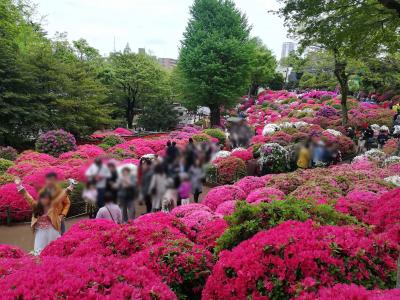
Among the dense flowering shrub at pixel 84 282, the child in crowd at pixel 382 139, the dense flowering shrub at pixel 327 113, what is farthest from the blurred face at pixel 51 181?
the dense flowering shrub at pixel 327 113

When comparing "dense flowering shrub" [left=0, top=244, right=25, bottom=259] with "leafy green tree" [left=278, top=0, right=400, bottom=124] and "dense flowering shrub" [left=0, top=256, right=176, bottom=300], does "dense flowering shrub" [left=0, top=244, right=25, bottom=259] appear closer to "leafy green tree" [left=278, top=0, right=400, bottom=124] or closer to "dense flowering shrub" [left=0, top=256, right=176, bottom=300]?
"dense flowering shrub" [left=0, top=256, right=176, bottom=300]

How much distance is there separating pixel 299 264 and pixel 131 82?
27.8 metres

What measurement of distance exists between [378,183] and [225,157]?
5157 millimetres

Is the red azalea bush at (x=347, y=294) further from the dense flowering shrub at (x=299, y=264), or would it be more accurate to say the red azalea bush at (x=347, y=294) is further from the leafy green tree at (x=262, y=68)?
the leafy green tree at (x=262, y=68)

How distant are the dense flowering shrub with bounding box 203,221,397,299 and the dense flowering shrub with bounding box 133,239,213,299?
44 centimetres

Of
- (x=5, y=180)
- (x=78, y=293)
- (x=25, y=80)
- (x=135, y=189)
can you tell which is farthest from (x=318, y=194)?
(x=25, y=80)

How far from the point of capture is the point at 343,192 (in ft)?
25.0

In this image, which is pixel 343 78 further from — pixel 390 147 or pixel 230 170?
pixel 230 170

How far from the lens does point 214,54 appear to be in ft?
83.7

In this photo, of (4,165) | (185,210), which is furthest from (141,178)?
(4,165)

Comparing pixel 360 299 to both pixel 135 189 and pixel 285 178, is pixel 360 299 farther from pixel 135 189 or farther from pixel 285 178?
pixel 285 178

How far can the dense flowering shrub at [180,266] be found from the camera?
11.8 ft

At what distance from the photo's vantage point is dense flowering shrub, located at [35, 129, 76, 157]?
47.9 ft

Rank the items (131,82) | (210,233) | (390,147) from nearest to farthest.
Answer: (210,233) → (390,147) → (131,82)
